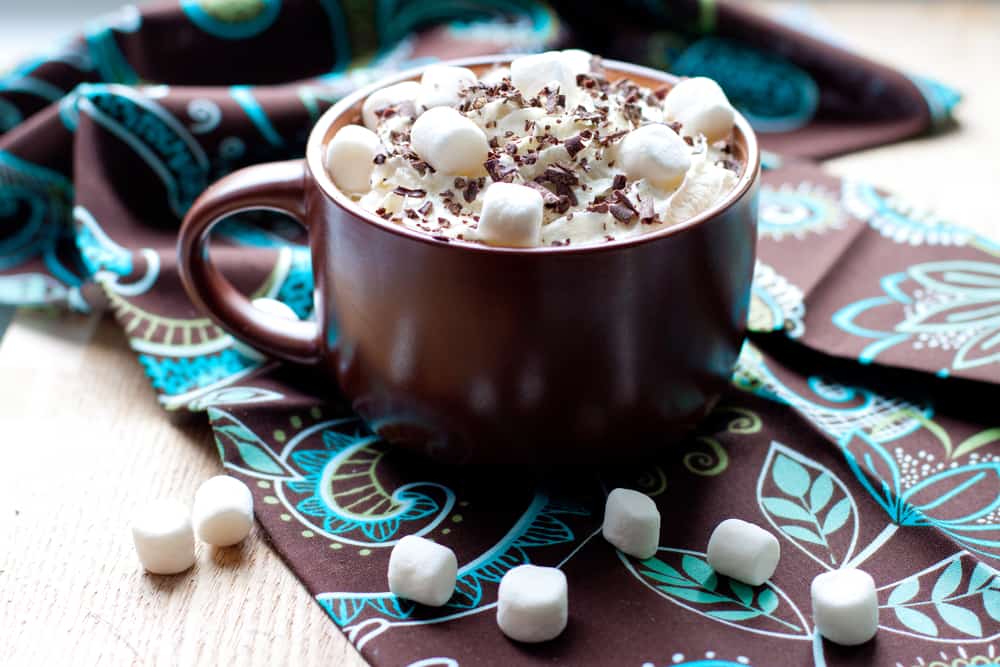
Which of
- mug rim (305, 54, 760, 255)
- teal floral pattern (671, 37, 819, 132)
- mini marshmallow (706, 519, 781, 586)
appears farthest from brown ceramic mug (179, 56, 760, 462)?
teal floral pattern (671, 37, 819, 132)

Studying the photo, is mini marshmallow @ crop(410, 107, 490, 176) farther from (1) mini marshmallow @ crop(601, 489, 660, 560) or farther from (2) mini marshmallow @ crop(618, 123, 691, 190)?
(1) mini marshmallow @ crop(601, 489, 660, 560)

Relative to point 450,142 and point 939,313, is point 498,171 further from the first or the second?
point 939,313

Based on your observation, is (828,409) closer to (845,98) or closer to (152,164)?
(845,98)

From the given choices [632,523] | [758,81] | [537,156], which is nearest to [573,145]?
[537,156]

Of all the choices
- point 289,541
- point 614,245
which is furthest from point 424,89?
point 289,541

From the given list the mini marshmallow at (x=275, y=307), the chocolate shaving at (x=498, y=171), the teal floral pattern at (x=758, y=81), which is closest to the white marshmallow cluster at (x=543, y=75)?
the chocolate shaving at (x=498, y=171)

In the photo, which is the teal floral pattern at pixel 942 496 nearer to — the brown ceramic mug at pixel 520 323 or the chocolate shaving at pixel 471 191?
the brown ceramic mug at pixel 520 323
